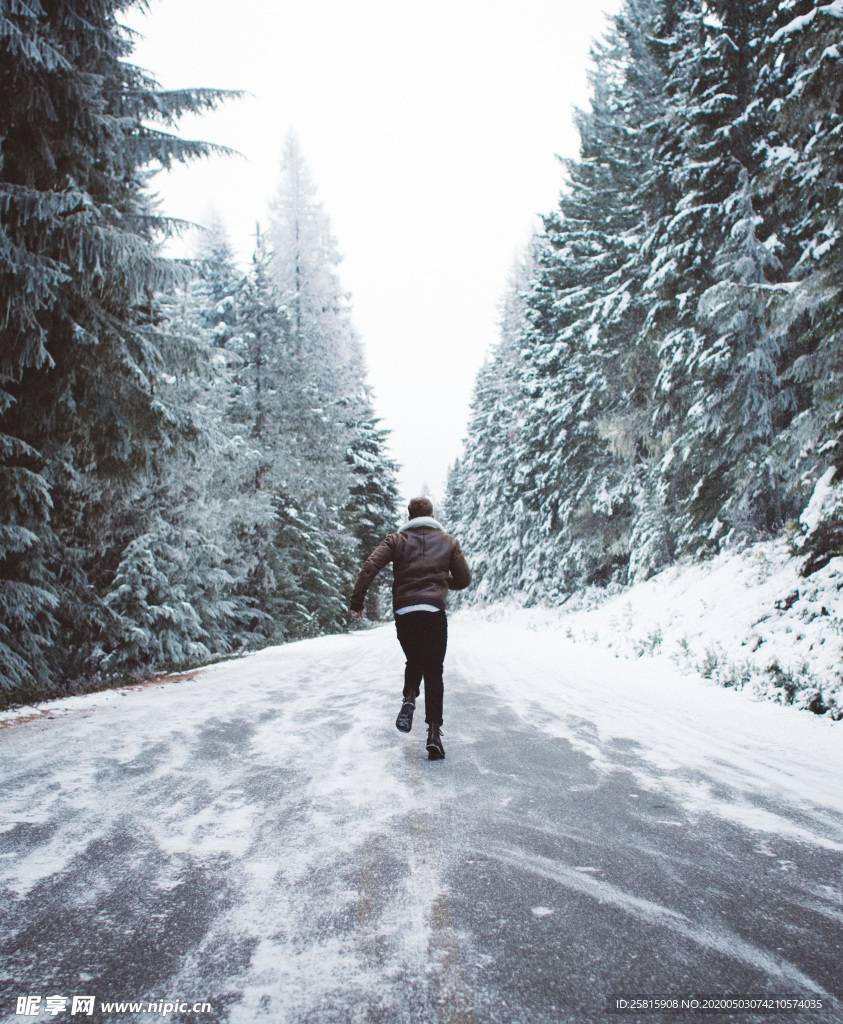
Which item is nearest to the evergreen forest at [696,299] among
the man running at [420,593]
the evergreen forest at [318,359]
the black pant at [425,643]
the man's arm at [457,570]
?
the evergreen forest at [318,359]

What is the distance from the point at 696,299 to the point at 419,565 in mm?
11003

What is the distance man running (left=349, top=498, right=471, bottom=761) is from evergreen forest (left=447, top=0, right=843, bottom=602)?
543cm

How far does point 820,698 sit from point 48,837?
6.78m

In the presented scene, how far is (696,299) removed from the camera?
12.6 meters

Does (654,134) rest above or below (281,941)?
above

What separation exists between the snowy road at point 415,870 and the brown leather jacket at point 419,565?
1.23 m

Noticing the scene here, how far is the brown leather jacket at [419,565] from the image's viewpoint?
4.91 meters

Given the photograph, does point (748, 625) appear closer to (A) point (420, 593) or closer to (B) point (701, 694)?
(B) point (701, 694)

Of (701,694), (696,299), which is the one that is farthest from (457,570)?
(696,299)

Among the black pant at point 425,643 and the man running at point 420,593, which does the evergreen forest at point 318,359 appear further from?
the black pant at point 425,643

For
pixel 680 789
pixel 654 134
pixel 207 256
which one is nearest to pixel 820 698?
pixel 680 789

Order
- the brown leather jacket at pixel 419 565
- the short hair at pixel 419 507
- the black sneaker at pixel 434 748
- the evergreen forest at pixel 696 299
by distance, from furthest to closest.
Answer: the evergreen forest at pixel 696 299 < the short hair at pixel 419 507 < the brown leather jacket at pixel 419 565 < the black sneaker at pixel 434 748

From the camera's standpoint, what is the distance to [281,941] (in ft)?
6.58

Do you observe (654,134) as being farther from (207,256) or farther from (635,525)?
(207,256)
